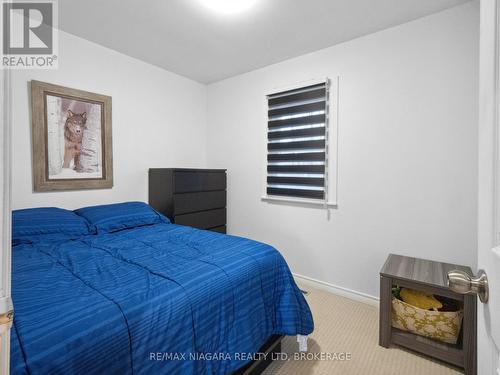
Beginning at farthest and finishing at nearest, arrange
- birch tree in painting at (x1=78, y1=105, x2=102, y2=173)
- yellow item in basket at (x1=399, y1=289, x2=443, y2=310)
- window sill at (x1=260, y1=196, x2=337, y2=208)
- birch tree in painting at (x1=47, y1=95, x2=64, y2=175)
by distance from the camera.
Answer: window sill at (x1=260, y1=196, x2=337, y2=208), birch tree in painting at (x1=78, y1=105, x2=102, y2=173), birch tree in painting at (x1=47, y1=95, x2=64, y2=175), yellow item in basket at (x1=399, y1=289, x2=443, y2=310)

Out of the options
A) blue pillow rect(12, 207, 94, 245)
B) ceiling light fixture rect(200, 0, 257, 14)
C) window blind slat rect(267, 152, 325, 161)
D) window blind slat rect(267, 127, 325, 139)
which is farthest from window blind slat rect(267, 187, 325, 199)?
blue pillow rect(12, 207, 94, 245)

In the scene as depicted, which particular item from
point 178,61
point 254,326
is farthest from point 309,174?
point 178,61

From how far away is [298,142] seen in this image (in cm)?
289

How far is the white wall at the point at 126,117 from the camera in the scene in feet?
7.26

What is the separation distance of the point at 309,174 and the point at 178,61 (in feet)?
6.63

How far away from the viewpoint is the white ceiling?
6.67 feet

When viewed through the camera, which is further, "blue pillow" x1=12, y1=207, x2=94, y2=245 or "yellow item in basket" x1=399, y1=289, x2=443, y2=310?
"blue pillow" x1=12, y1=207, x2=94, y2=245

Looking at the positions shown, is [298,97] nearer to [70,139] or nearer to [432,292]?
[432,292]

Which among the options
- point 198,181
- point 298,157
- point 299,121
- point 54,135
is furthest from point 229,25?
point 54,135

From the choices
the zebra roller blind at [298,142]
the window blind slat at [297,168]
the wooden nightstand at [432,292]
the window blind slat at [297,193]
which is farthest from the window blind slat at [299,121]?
the wooden nightstand at [432,292]

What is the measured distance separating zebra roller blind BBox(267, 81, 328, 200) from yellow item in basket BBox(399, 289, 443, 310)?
3.66ft

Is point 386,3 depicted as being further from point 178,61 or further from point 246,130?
point 178,61

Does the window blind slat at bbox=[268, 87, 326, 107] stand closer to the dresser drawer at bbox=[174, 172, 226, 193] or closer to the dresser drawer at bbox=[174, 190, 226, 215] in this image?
the dresser drawer at bbox=[174, 172, 226, 193]

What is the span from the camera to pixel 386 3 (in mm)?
1984
